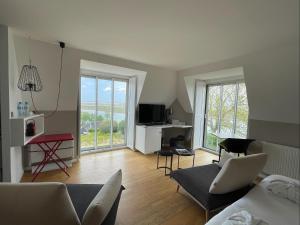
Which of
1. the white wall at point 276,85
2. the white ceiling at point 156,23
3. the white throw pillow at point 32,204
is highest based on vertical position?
the white ceiling at point 156,23

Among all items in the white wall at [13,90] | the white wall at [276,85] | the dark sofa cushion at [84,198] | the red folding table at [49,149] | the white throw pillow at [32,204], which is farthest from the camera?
the red folding table at [49,149]

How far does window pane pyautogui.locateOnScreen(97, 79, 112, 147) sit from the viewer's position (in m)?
3.73

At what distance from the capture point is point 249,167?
1511mm

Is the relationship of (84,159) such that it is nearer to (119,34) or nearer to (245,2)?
(119,34)

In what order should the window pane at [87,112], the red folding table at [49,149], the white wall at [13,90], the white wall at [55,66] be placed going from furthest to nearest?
the window pane at [87,112] < the red folding table at [49,149] < the white wall at [55,66] < the white wall at [13,90]

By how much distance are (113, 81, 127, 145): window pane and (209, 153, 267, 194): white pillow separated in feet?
9.68

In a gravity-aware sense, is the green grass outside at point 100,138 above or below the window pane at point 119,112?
below

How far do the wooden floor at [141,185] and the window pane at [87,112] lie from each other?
389 mm

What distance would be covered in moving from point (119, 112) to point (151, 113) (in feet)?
2.75

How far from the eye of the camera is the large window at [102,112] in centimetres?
357

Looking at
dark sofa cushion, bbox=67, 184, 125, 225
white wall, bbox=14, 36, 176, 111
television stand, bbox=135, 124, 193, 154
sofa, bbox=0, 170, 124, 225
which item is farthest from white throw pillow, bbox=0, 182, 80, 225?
television stand, bbox=135, 124, 193, 154

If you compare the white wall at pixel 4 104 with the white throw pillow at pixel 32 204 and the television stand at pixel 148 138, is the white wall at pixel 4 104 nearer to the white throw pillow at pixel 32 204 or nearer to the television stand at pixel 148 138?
the white throw pillow at pixel 32 204

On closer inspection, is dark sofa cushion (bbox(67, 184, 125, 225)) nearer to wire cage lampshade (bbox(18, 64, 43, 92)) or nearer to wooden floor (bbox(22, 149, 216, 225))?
wooden floor (bbox(22, 149, 216, 225))

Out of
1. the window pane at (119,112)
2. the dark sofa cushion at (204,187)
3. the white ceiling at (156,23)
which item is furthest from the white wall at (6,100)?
the window pane at (119,112)
